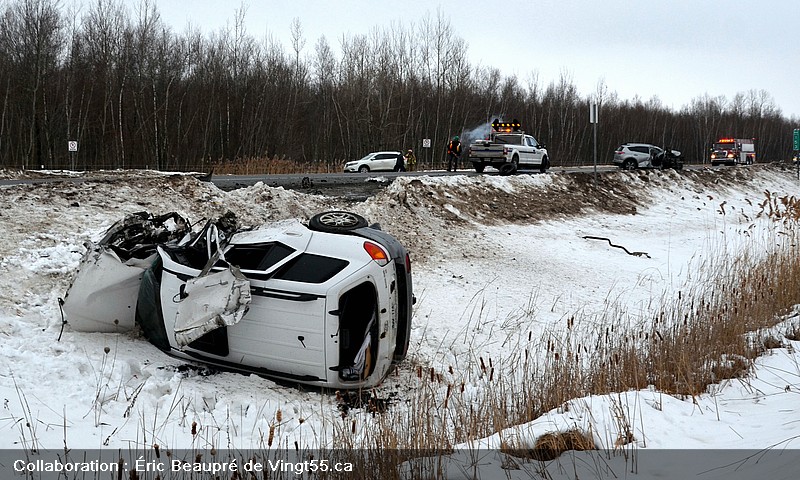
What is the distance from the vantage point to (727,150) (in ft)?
177

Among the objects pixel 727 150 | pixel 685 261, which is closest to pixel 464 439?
pixel 685 261

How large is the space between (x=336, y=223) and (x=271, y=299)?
125 cm

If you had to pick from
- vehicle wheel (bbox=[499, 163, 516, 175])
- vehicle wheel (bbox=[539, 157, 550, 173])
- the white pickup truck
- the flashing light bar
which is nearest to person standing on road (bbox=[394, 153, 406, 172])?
the flashing light bar

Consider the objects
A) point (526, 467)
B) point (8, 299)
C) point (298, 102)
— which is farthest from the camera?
point (298, 102)

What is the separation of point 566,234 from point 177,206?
11256 mm

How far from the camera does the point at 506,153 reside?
86.7 feet

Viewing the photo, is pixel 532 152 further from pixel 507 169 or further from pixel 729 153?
pixel 729 153

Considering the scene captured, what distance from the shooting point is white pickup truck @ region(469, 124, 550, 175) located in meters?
26.5

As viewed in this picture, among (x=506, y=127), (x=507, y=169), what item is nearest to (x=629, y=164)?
(x=506, y=127)

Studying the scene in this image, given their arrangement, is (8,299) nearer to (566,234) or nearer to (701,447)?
(701,447)

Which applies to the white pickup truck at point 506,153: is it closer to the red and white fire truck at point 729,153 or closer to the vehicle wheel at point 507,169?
the vehicle wheel at point 507,169

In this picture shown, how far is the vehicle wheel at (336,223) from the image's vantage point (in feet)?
24.7

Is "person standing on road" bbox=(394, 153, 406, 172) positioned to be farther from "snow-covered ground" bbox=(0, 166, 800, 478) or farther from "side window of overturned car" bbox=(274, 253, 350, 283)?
"side window of overturned car" bbox=(274, 253, 350, 283)

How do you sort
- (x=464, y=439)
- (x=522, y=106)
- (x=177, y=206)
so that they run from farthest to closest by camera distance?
(x=522, y=106)
(x=177, y=206)
(x=464, y=439)
